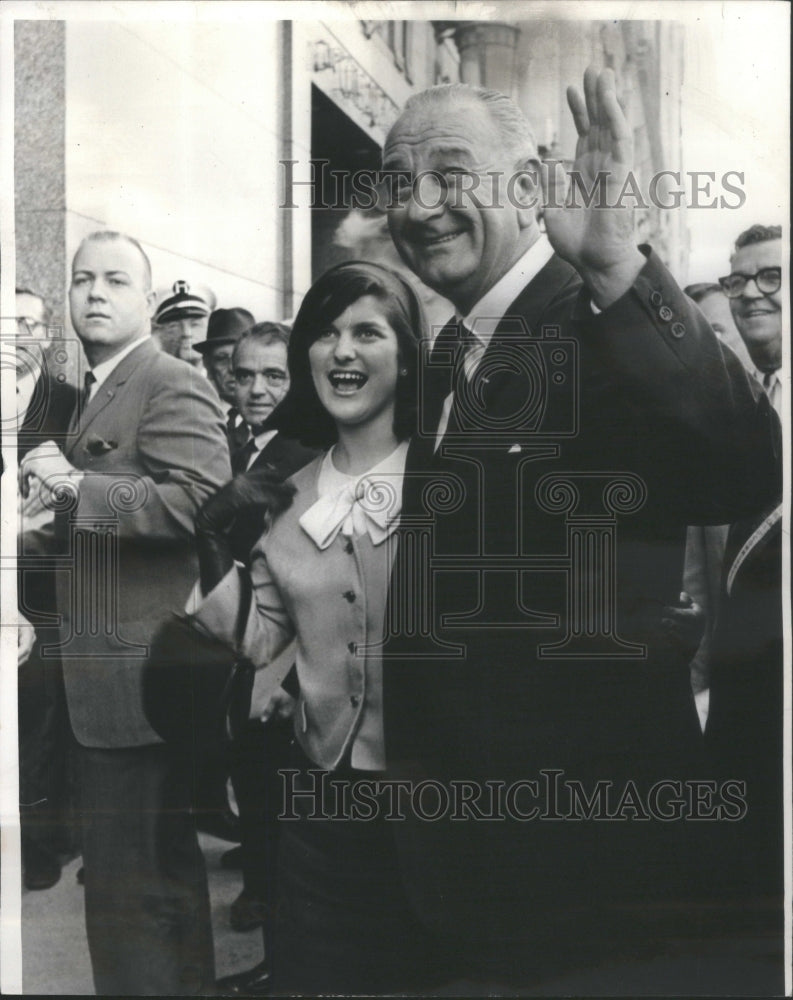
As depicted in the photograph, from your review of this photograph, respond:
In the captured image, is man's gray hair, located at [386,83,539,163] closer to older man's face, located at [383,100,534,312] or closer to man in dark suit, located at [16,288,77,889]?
older man's face, located at [383,100,534,312]

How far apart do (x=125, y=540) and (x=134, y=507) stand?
12 cm

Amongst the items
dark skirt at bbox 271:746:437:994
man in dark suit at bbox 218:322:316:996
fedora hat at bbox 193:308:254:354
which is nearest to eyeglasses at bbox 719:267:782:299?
man in dark suit at bbox 218:322:316:996

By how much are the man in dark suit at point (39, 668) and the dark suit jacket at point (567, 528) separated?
3.96 feet

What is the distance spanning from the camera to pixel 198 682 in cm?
436

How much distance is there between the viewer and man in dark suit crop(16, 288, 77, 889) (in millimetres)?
4363

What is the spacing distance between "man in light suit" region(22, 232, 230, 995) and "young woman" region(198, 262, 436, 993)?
26cm

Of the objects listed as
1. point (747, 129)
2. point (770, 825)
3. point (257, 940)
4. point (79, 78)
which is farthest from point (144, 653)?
point (747, 129)

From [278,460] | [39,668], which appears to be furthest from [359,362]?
[39,668]

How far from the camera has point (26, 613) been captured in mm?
4395

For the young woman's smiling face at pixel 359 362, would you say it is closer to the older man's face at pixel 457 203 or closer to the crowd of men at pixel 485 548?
the crowd of men at pixel 485 548

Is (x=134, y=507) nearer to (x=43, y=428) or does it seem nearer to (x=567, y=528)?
(x=43, y=428)

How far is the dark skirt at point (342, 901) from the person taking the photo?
14.3ft

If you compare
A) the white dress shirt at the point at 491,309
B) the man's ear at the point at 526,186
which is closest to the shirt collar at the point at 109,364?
the white dress shirt at the point at 491,309

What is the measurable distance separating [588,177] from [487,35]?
1.97 feet
